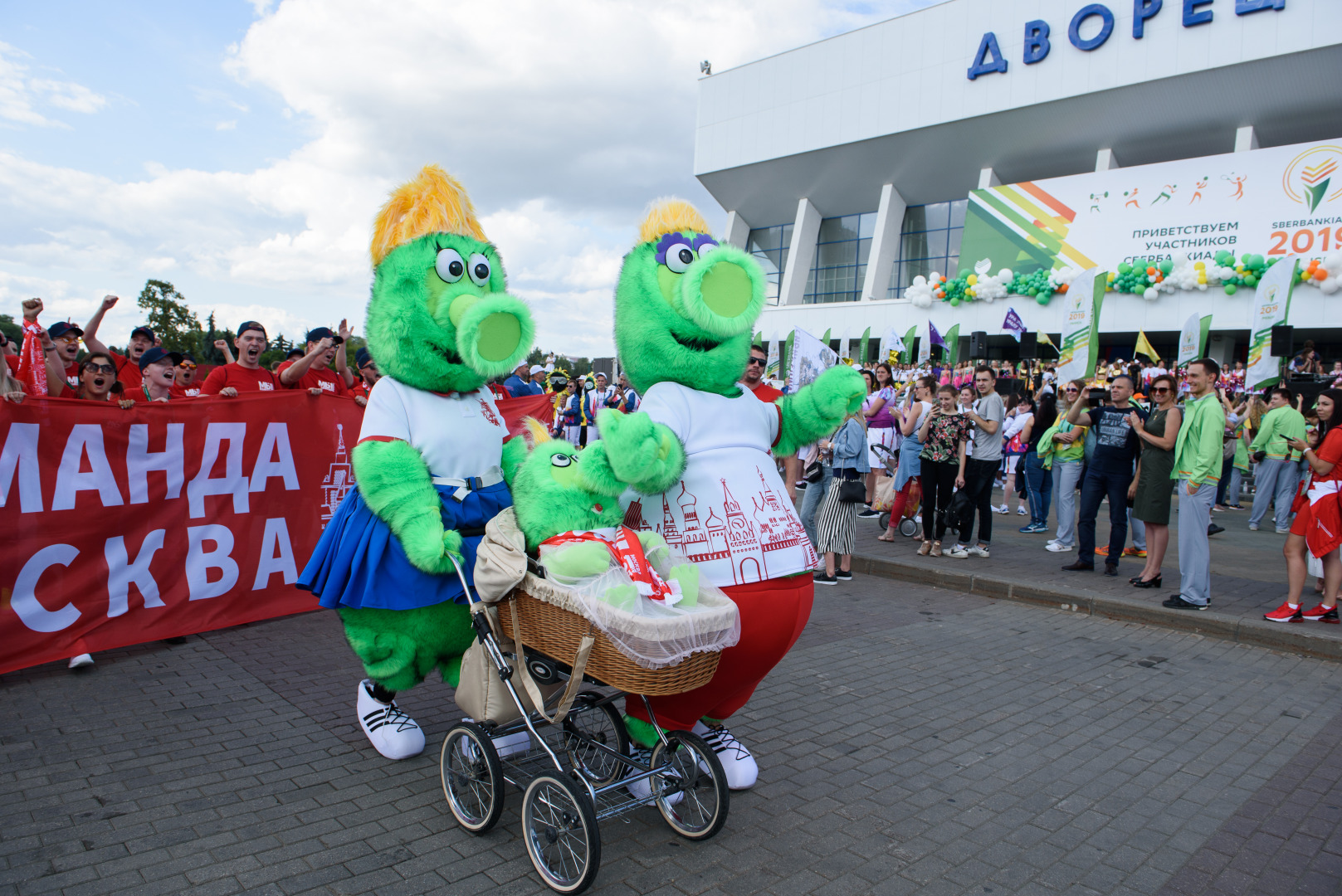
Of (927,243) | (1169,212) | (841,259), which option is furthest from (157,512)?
(841,259)

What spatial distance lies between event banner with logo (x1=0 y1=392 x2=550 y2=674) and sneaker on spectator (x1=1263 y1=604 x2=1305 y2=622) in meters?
6.90

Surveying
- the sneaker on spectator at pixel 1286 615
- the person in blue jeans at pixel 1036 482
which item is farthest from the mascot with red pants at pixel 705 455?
the person in blue jeans at pixel 1036 482

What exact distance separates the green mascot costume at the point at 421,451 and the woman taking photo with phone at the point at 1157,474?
5940 millimetres

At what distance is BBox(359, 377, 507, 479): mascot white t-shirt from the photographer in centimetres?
323

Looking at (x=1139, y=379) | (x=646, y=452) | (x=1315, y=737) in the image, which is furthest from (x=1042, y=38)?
(x=646, y=452)

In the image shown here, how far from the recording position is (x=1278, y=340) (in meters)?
12.5

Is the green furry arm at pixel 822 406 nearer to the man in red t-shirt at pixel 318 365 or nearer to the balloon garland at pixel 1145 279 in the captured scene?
the man in red t-shirt at pixel 318 365

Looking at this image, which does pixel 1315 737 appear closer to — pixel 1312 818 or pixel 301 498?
pixel 1312 818

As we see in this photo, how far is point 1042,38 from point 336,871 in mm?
28777

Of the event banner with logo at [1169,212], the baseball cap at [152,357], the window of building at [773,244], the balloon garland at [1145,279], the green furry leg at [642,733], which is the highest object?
the window of building at [773,244]

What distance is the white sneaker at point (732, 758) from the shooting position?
3.24m

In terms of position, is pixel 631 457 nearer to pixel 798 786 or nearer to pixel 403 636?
pixel 403 636

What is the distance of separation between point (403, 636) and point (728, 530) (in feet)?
4.73

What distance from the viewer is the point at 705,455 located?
302 centimetres
